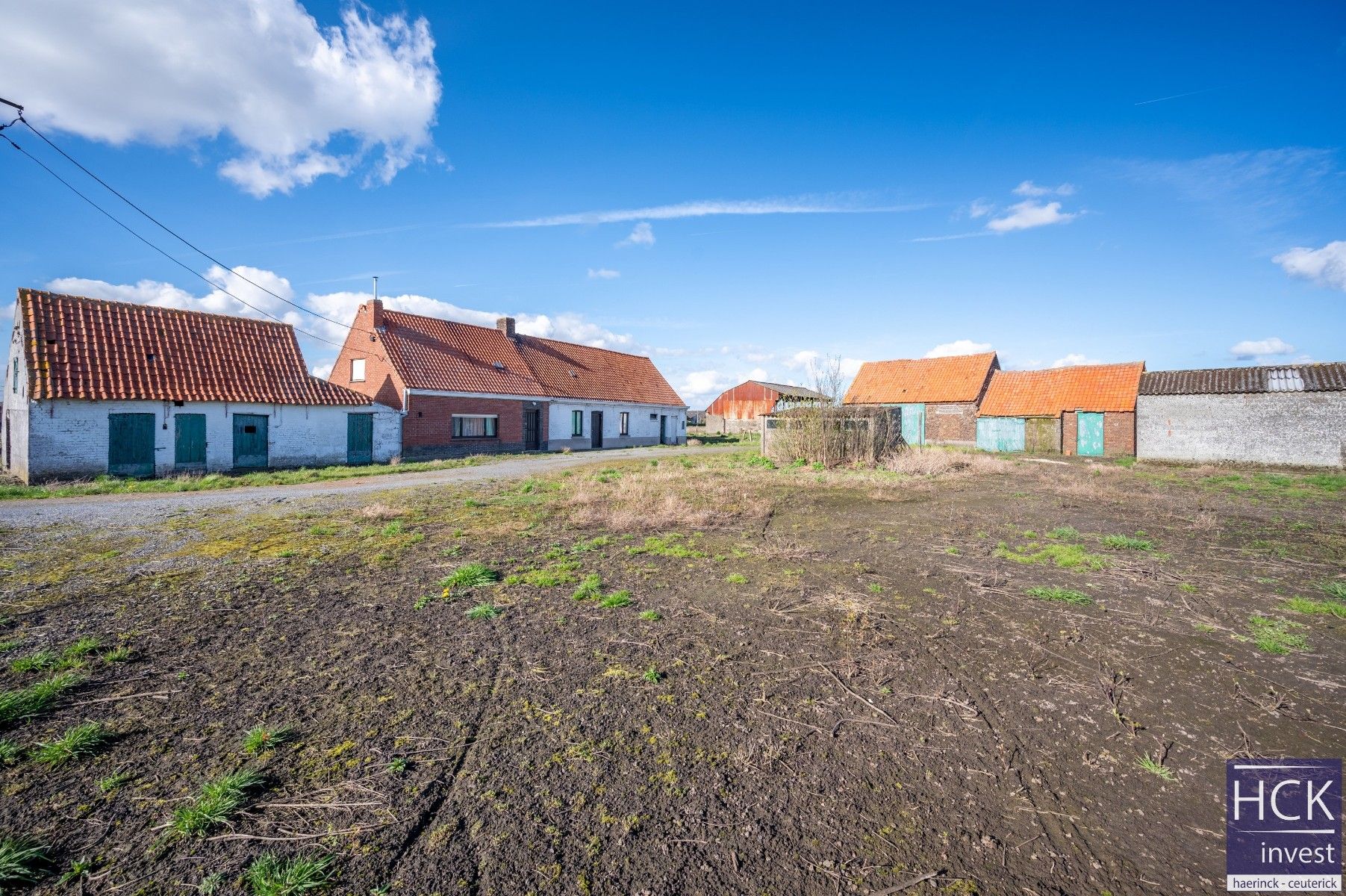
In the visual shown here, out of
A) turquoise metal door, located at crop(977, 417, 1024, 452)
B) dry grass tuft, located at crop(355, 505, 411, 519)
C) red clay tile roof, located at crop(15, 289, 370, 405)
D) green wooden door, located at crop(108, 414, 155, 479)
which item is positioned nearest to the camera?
dry grass tuft, located at crop(355, 505, 411, 519)

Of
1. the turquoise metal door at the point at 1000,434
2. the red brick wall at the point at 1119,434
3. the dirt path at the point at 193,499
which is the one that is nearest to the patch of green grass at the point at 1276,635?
the dirt path at the point at 193,499

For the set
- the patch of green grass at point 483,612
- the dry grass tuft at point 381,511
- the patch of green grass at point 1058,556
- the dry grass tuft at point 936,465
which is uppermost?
the dry grass tuft at point 936,465

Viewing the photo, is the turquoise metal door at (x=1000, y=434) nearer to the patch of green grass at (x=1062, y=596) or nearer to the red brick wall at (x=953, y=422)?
the red brick wall at (x=953, y=422)

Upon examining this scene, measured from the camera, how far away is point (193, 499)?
39.0 ft

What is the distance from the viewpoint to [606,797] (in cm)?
277

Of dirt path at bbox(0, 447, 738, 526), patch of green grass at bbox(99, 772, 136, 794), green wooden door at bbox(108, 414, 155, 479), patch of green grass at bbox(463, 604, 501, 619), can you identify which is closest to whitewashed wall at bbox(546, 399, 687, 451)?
dirt path at bbox(0, 447, 738, 526)

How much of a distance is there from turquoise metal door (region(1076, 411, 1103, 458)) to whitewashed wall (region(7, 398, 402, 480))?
31539mm

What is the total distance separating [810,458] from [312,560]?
1537cm

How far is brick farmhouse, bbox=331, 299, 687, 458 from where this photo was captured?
2397cm

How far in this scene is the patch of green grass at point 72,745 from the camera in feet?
9.62

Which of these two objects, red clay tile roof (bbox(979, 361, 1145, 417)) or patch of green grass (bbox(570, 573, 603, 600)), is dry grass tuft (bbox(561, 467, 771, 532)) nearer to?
patch of green grass (bbox(570, 573, 603, 600))

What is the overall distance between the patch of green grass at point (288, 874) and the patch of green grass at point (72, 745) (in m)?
1.59

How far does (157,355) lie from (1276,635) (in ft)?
81.3

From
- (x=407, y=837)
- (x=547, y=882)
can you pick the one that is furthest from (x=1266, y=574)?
(x=407, y=837)
